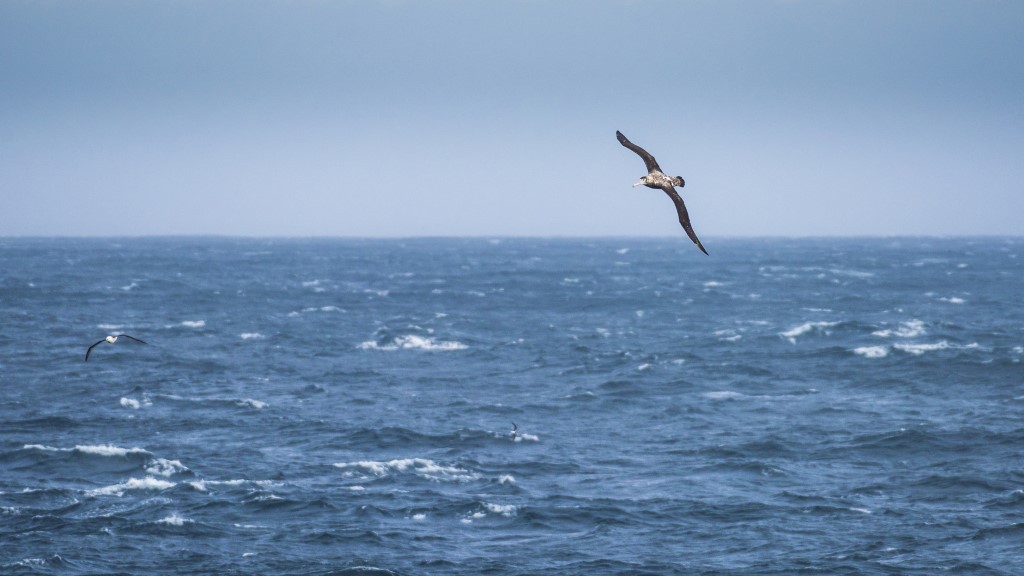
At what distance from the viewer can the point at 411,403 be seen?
7169cm

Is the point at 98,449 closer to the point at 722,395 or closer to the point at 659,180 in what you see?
the point at 722,395

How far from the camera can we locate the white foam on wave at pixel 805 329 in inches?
4026

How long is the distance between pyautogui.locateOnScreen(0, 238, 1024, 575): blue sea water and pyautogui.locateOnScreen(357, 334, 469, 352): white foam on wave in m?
0.54

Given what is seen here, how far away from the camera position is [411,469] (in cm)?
5416

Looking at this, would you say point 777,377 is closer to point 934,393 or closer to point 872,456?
point 934,393

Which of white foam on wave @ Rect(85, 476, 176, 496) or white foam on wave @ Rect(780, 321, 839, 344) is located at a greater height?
white foam on wave @ Rect(780, 321, 839, 344)

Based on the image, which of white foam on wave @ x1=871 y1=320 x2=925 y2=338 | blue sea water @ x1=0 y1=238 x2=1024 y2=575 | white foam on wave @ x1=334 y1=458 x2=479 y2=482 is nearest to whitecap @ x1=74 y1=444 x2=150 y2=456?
blue sea water @ x1=0 y1=238 x2=1024 y2=575

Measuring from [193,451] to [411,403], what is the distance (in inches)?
697

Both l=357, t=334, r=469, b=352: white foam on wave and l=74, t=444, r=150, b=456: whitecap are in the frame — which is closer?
l=74, t=444, r=150, b=456: whitecap

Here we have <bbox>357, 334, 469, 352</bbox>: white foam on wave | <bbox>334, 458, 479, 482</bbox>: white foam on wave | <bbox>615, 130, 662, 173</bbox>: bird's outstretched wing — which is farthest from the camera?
<bbox>357, 334, 469, 352</bbox>: white foam on wave

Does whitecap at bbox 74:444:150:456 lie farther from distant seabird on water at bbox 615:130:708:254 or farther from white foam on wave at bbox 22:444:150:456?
distant seabird on water at bbox 615:130:708:254

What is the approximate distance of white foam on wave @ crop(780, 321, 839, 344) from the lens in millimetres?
102250

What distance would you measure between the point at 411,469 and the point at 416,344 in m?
45.8

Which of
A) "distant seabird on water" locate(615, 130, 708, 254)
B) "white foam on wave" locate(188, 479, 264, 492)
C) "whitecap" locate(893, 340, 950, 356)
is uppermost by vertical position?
"distant seabird on water" locate(615, 130, 708, 254)
